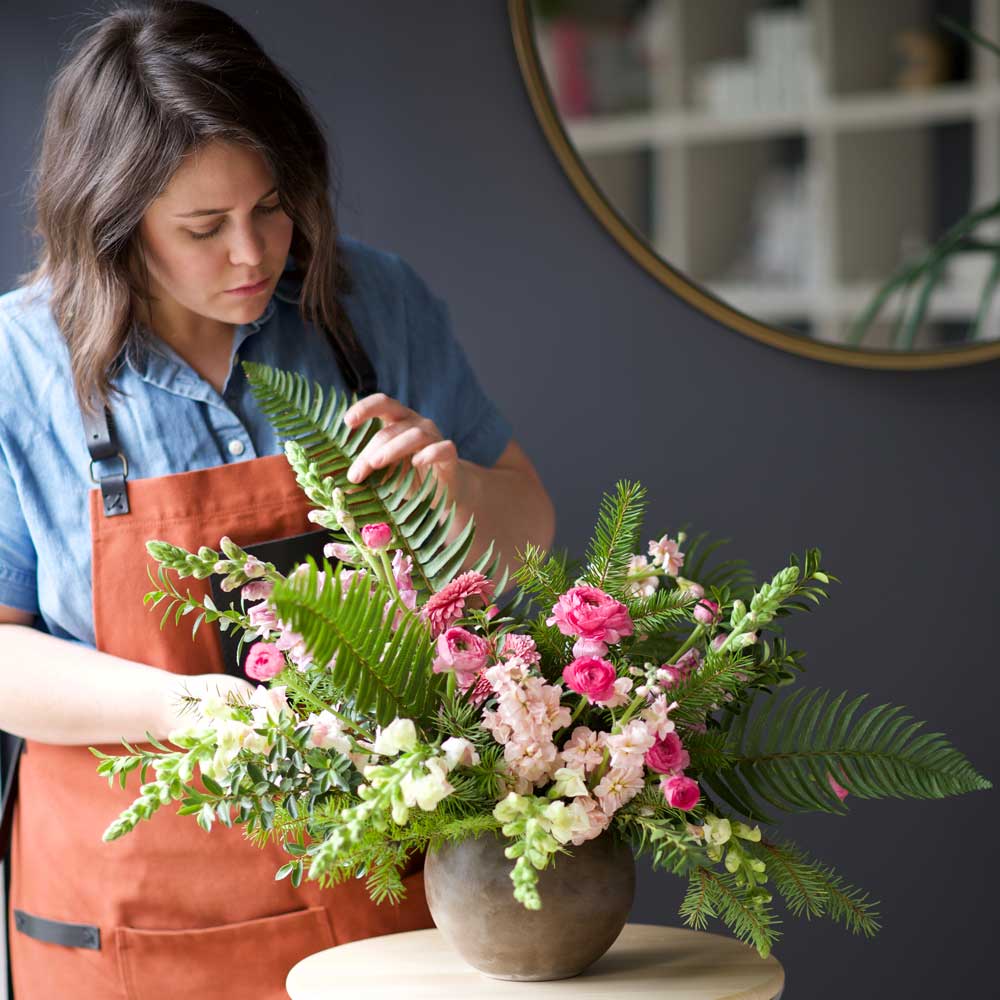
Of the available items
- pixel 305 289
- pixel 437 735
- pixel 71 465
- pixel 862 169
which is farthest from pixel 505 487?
pixel 862 169

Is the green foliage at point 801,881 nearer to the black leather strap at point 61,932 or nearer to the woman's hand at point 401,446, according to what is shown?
the woman's hand at point 401,446

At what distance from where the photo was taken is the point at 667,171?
7.48 ft

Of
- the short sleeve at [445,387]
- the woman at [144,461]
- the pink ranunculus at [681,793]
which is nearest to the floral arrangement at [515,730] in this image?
the pink ranunculus at [681,793]

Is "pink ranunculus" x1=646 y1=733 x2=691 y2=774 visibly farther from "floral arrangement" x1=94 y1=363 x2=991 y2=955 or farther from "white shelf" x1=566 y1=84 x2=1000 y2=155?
"white shelf" x1=566 y1=84 x2=1000 y2=155

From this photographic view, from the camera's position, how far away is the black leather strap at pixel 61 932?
56.8 inches

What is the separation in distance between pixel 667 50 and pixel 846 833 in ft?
4.58

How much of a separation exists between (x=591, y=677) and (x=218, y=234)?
2.41ft

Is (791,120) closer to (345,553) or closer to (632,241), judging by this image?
(632,241)

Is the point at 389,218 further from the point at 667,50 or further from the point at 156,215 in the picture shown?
the point at 156,215

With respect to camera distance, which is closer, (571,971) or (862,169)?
(571,971)

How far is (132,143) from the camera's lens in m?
1.42

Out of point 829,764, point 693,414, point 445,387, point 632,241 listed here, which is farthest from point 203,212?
point 693,414

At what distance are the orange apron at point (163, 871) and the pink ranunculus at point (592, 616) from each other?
0.52 metres

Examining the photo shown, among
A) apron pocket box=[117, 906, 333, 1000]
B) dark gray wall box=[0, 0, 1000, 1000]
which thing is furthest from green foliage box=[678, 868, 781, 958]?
dark gray wall box=[0, 0, 1000, 1000]
